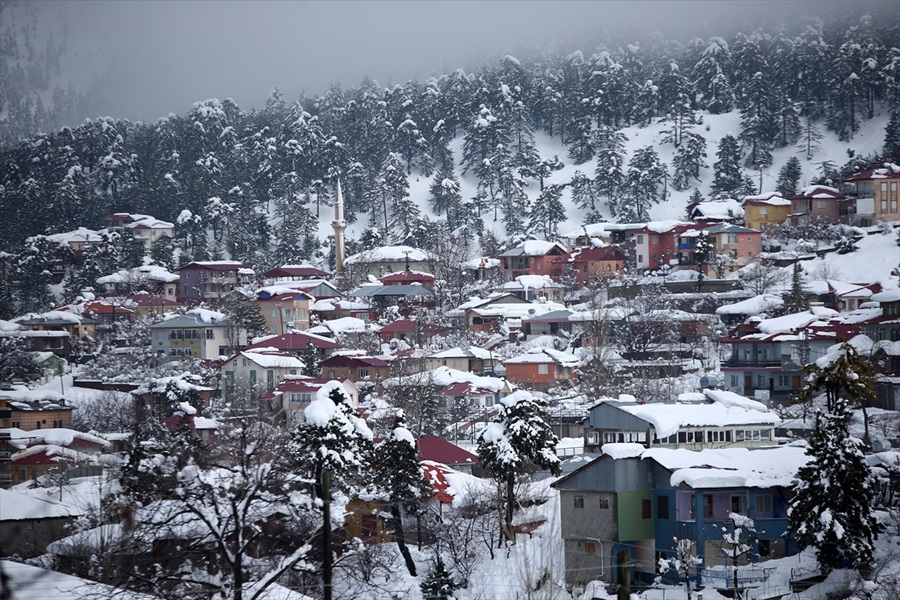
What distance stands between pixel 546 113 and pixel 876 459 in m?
64.9

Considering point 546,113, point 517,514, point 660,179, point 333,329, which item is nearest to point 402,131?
point 546,113

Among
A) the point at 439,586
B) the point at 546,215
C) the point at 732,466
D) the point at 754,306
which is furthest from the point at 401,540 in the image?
the point at 546,215

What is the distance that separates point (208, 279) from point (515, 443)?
40.1 meters

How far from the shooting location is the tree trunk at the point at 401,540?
22.2 meters

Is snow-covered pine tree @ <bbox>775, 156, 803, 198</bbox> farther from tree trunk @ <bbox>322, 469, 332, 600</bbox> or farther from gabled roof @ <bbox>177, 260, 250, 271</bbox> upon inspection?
tree trunk @ <bbox>322, 469, 332, 600</bbox>

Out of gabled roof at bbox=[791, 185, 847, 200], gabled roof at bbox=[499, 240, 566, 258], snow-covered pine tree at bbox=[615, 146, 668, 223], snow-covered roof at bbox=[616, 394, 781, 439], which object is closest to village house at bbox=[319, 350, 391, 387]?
gabled roof at bbox=[499, 240, 566, 258]

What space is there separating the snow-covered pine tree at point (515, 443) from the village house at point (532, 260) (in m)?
34.8

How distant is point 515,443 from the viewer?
24.3 meters

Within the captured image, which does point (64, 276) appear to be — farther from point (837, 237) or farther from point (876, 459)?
point (876, 459)

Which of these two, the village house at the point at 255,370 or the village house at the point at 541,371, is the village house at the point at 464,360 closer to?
the village house at the point at 541,371

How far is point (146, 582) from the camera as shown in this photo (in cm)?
1094

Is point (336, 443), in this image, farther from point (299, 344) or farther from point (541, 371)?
point (299, 344)

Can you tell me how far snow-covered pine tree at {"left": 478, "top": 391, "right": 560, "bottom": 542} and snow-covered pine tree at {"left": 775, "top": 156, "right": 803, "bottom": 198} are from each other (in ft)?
150

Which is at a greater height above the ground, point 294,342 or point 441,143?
point 441,143
